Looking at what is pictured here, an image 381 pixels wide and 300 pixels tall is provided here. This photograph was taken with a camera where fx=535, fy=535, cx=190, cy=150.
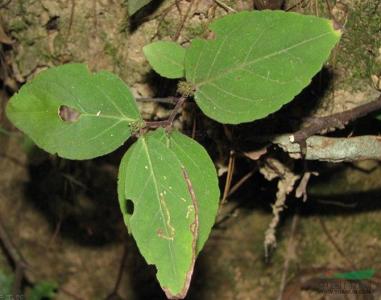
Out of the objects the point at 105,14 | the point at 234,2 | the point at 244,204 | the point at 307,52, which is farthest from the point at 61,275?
the point at 307,52

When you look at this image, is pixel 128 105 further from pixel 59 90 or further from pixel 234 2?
pixel 234 2

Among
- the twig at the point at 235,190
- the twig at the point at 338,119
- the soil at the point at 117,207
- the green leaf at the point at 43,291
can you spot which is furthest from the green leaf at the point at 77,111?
the green leaf at the point at 43,291

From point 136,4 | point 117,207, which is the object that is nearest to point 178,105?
point 136,4

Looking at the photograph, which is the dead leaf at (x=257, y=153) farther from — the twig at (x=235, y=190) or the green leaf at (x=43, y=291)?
the green leaf at (x=43, y=291)

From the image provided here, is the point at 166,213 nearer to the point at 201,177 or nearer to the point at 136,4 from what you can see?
the point at 201,177

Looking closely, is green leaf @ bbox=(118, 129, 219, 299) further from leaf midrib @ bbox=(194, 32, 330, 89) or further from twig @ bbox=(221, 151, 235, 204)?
twig @ bbox=(221, 151, 235, 204)

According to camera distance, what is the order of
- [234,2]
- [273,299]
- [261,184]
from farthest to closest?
1. [273,299]
2. [261,184]
3. [234,2]
